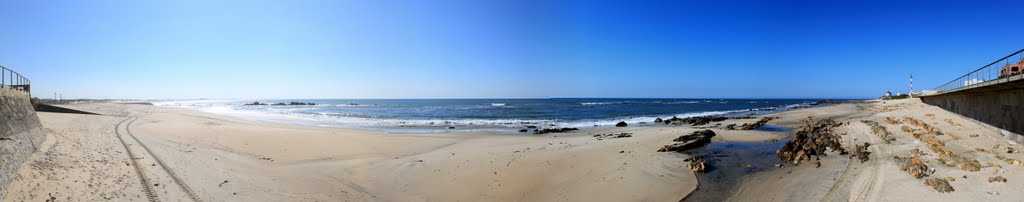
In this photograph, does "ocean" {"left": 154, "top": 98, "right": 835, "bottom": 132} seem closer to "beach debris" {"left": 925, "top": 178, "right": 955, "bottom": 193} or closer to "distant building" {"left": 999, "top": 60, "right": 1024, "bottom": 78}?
"distant building" {"left": 999, "top": 60, "right": 1024, "bottom": 78}

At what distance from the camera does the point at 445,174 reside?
32.8 ft

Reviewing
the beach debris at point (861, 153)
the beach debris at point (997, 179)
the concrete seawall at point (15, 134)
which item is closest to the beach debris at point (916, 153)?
the beach debris at point (861, 153)

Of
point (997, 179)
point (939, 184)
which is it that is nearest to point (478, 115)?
point (939, 184)

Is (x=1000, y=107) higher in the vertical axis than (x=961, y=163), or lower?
higher

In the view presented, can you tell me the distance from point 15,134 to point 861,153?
792 inches

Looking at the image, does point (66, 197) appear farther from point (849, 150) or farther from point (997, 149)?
point (997, 149)

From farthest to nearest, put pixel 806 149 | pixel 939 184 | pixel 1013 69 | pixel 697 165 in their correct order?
pixel 1013 69
pixel 806 149
pixel 697 165
pixel 939 184

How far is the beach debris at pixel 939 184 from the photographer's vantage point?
23.4ft

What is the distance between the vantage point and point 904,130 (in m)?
15.3

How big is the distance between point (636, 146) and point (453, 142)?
24.2 feet

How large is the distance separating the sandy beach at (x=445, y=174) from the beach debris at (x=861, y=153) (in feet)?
0.85

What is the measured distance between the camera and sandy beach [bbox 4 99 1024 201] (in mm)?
7410

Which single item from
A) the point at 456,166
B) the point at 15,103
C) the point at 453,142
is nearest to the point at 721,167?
the point at 456,166

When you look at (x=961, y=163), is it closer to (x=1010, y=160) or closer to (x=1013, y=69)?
(x=1010, y=160)
